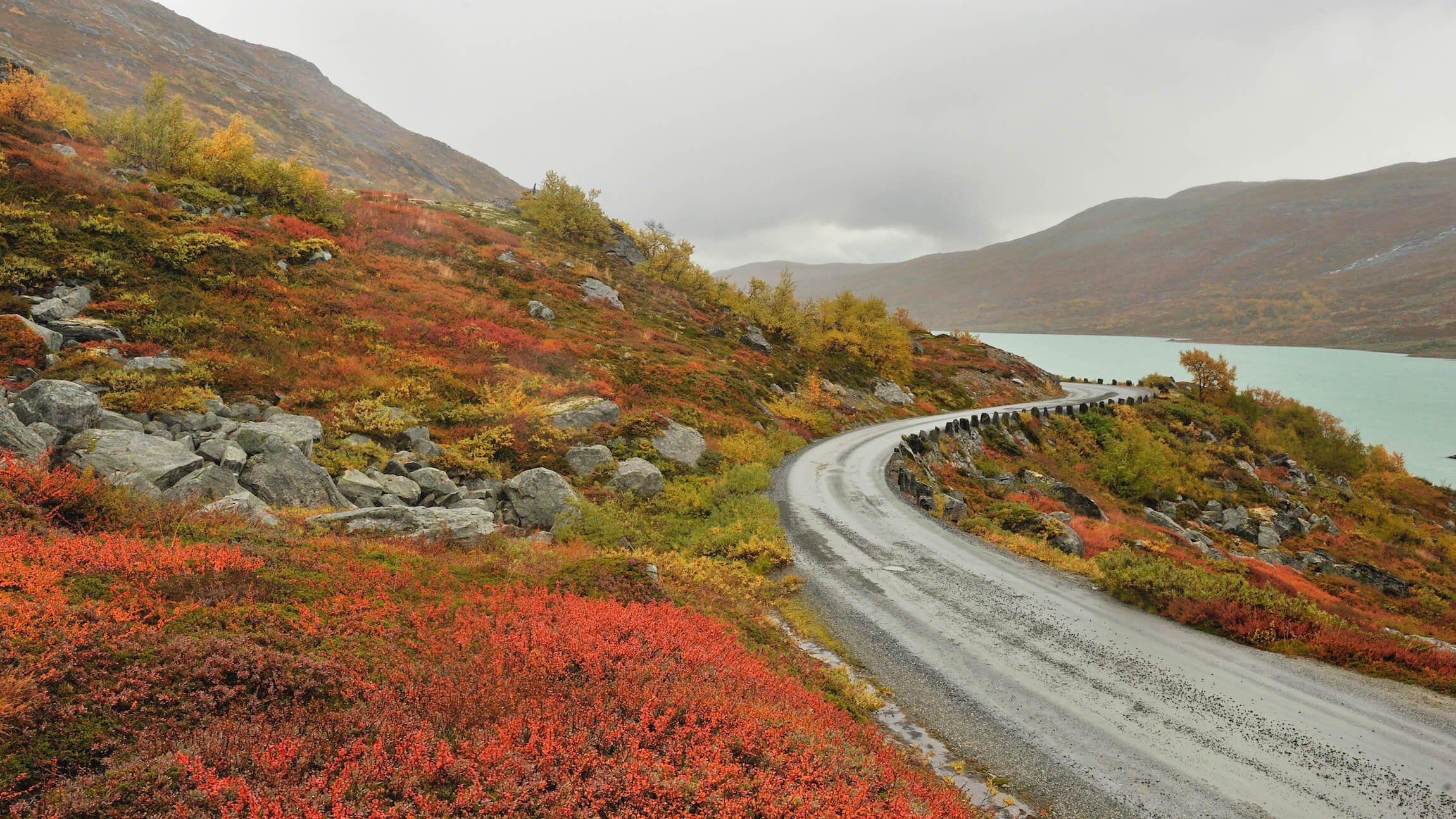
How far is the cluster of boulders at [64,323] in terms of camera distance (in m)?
14.0

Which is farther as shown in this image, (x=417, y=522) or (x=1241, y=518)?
(x=1241, y=518)

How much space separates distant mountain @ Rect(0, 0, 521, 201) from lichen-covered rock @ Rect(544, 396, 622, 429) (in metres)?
71.2

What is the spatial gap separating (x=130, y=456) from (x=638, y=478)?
12425 millimetres

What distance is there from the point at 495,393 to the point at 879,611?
16.1m

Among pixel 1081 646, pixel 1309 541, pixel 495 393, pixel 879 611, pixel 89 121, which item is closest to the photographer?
pixel 1081 646

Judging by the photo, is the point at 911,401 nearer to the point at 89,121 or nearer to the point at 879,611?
the point at 879,611

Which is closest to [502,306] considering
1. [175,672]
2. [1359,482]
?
[175,672]

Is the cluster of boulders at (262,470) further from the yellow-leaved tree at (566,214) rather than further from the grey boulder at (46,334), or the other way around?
the yellow-leaved tree at (566,214)

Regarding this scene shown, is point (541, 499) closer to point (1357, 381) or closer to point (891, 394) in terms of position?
point (891, 394)

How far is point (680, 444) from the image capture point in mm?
24062

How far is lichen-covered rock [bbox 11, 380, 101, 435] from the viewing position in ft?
34.1

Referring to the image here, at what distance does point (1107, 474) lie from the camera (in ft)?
120

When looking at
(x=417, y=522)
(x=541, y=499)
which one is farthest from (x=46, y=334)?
(x=541, y=499)

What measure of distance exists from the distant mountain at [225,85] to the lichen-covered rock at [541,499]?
77.3 meters
